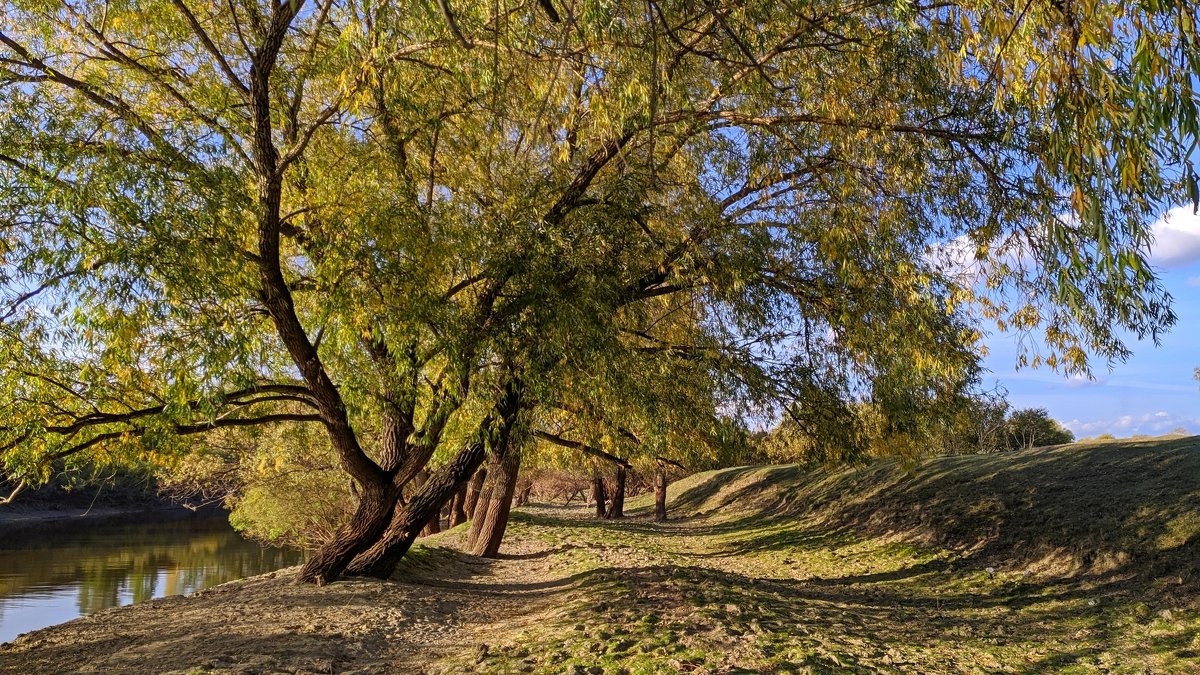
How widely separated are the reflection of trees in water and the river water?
0.06 feet

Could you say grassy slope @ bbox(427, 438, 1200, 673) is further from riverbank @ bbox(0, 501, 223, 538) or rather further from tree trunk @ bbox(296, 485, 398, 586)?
riverbank @ bbox(0, 501, 223, 538)

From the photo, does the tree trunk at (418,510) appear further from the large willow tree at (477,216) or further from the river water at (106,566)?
the river water at (106,566)

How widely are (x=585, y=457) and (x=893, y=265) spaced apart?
6.41 m

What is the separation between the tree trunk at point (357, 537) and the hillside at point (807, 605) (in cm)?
40

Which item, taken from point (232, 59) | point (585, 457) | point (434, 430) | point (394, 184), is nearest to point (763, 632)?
point (434, 430)

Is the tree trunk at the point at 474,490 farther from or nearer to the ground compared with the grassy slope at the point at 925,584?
farther from the ground

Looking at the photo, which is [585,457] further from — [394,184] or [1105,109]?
[1105,109]

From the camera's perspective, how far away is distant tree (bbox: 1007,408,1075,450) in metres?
29.8

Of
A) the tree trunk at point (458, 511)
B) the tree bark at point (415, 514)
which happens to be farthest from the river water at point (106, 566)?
the tree bark at point (415, 514)

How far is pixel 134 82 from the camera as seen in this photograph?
24.0ft

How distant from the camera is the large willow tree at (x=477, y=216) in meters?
5.54

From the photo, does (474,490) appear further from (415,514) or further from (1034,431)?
(1034,431)

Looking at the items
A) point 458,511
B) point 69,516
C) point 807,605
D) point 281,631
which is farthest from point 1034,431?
point 69,516

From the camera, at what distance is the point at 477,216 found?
8.09m
